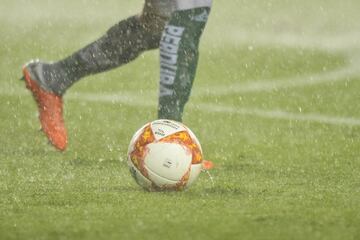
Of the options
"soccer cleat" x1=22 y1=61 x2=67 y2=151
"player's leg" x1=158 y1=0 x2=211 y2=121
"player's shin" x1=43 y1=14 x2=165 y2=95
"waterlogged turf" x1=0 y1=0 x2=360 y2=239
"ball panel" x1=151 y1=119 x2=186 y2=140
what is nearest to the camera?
"waterlogged turf" x1=0 y1=0 x2=360 y2=239

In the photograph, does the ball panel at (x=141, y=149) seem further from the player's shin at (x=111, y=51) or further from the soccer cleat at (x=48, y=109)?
the soccer cleat at (x=48, y=109)

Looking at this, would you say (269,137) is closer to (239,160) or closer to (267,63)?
(239,160)

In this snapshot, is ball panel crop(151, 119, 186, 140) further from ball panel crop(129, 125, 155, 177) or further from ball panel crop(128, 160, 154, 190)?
ball panel crop(128, 160, 154, 190)

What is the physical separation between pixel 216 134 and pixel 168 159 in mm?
2705

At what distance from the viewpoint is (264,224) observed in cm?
368

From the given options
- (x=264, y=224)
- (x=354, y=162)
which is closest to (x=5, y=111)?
(x=354, y=162)

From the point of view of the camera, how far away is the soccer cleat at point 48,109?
21.1 feet

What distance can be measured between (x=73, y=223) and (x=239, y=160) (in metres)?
2.50

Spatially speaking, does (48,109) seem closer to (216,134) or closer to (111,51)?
(111,51)

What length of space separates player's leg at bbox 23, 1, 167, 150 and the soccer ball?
145cm

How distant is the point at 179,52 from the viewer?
5523mm

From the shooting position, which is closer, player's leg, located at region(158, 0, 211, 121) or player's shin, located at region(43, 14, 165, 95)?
player's leg, located at region(158, 0, 211, 121)

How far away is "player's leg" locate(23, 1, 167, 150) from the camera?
6.23 metres

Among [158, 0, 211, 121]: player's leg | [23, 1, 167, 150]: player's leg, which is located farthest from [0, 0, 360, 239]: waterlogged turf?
[158, 0, 211, 121]: player's leg
